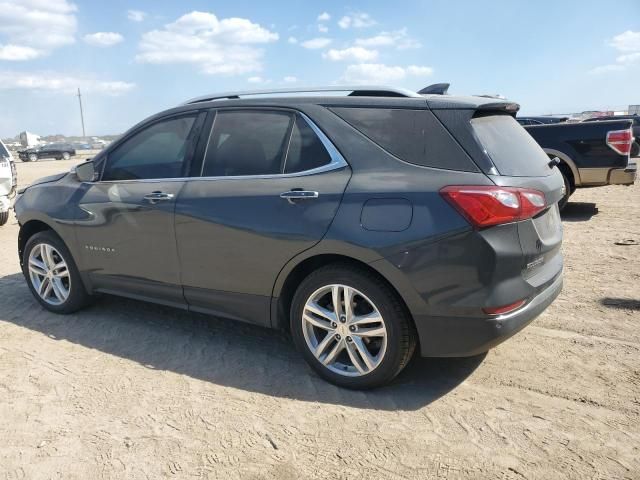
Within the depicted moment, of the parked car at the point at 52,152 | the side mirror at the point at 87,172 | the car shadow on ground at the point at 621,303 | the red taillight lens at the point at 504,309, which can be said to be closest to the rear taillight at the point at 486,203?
the red taillight lens at the point at 504,309

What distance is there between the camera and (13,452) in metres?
2.79

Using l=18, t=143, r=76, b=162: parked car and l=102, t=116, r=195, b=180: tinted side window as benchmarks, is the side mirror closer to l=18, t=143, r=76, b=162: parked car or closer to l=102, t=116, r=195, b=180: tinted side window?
l=102, t=116, r=195, b=180: tinted side window

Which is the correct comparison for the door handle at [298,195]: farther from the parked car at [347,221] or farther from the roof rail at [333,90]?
the roof rail at [333,90]

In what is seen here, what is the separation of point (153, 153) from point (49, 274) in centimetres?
160

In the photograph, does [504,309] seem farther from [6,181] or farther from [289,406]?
[6,181]

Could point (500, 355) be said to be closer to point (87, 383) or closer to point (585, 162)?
point (87, 383)

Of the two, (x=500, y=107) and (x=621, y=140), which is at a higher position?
(x=500, y=107)

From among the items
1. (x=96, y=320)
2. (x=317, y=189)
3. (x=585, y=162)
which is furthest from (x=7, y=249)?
(x=585, y=162)

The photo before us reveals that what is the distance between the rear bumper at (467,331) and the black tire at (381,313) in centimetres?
9

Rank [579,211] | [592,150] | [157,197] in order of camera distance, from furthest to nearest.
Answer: [579,211] < [592,150] < [157,197]

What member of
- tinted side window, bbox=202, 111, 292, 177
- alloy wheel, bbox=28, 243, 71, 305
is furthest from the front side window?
alloy wheel, bbox=28, 243, 71, 305

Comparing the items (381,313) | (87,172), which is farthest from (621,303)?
(87,172)

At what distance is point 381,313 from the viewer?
122 inches

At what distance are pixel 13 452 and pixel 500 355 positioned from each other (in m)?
3.02
